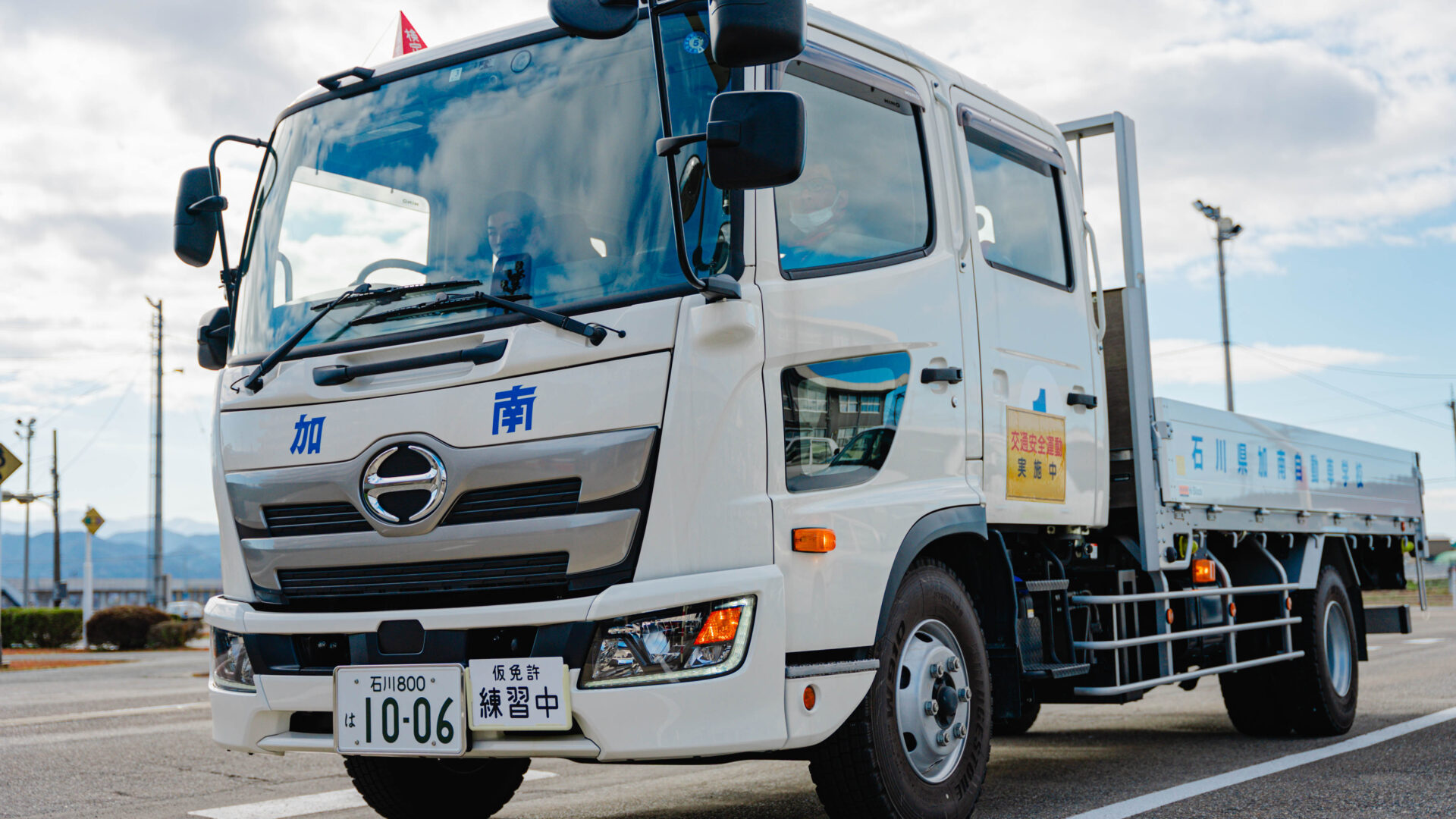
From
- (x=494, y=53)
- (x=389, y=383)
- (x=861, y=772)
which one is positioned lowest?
(x=861, y=772)

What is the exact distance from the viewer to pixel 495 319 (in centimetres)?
390

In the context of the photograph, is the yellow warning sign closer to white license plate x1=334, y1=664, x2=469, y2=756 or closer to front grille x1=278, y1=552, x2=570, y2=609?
front grille x1=278, y1=552, x2=570, y2=609

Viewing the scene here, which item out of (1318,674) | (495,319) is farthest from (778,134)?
(1318,674)

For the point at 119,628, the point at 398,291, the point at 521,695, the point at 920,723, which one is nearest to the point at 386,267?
the point at 398,291

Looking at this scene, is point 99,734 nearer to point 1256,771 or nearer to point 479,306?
point 479,306

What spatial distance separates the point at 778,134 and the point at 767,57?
22 centimetres

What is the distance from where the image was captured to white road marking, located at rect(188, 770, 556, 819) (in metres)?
5.50

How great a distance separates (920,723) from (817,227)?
164cm

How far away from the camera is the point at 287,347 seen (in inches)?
166

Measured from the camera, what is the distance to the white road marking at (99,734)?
8.32 metres

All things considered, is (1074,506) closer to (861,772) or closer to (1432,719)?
(861,772)

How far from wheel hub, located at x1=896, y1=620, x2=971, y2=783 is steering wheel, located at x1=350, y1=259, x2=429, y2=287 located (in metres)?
1.98

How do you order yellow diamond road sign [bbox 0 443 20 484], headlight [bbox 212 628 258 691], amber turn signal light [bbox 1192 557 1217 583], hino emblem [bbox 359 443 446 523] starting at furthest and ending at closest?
yellow diamond road sign [bbox 0 443 20 484] → amber turn signal light [bbox 1192 557 1217 583] → headlight [bbox 212 628 258 691] → hino emblem [bbox 359 443 446 523]

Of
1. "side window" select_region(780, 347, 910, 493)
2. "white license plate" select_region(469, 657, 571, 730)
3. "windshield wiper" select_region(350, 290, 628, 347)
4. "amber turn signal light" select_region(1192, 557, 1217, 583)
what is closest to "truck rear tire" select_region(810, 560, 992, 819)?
"side window" select_region(780, 347, 910, 493)
